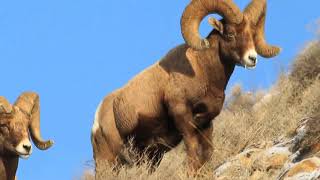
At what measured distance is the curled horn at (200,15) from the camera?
632 inches

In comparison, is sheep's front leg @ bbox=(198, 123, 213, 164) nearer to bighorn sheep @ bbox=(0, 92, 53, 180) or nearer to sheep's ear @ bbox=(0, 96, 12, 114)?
bighorn sheep @ bbox=(0, 92, 53, 180)

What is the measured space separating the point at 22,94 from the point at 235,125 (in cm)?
477

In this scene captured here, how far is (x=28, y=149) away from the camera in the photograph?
1533 cm

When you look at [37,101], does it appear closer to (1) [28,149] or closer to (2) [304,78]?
(1) [28,149]

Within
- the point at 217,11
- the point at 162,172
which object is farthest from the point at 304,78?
the point at 162,172

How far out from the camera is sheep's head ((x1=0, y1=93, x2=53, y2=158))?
50.6ft

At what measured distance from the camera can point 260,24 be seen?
16578mm

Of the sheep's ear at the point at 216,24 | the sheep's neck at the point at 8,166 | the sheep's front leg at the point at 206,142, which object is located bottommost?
the sheep's front leg at the point at 206,142

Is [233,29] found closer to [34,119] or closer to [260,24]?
[260,24]

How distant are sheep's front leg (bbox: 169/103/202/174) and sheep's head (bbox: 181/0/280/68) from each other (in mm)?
973

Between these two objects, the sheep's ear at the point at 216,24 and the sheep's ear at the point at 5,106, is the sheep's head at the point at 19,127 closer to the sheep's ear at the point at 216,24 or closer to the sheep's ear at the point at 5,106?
the sheep's ear at the point at 5,106

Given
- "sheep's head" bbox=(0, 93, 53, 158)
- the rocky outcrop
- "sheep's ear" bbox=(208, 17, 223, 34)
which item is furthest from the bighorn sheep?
"sheep's ear" bbox=(208, 17, 223, 34)

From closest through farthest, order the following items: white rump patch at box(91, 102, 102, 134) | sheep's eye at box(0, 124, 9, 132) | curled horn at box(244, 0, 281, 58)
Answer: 1. sheep's eye at box(0, 124, 9, 132)
2. curled horn at box(244, 0, 281, 58)
3. white rump patch at box(91, 102, 102, 134)

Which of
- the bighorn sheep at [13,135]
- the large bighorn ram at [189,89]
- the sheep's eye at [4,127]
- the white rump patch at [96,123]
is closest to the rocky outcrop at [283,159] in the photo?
the large bighorn ram at [189,89]
